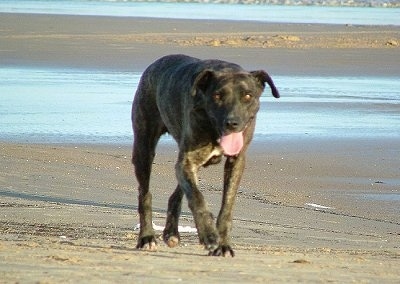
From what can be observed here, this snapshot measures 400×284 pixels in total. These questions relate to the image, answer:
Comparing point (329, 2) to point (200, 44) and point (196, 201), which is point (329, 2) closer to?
point (200, 44)

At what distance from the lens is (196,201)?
7539 mm

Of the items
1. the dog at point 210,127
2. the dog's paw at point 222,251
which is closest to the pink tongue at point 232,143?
the dog at point 210,127

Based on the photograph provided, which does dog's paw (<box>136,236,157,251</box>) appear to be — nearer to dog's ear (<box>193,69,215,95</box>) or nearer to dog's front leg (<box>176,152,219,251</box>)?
dog's front leg (<box>176,152,219,251</box>)

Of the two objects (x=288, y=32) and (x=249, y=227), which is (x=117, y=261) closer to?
(x=249, y=227)

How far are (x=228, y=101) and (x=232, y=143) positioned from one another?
271 mm

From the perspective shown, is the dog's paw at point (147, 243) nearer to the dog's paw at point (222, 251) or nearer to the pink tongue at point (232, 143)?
the dog's paw at point (222, 251)

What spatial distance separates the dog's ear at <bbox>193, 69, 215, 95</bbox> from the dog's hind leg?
3.65ft

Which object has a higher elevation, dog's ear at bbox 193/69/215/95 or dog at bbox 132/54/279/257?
dog's ear at bbox 193/69/215/95

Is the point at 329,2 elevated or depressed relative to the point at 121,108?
depressed

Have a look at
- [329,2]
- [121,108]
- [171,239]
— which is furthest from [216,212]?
[329,2]

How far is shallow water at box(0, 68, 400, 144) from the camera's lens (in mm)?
16516

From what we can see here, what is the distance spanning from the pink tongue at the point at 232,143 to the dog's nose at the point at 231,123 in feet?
0.33

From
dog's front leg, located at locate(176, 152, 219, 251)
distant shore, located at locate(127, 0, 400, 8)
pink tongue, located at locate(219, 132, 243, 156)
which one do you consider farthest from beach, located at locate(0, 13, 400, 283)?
distant shore, located at locate(127, 0, 400, 8)

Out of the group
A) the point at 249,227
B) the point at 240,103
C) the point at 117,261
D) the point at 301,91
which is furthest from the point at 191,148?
the point at 301,91
